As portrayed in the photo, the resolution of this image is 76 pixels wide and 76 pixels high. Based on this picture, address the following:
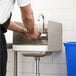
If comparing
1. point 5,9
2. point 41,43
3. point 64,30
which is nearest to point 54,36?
point 41,43

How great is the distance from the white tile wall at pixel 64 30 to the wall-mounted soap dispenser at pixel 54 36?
13 cm

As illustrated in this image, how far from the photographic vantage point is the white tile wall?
104 inches

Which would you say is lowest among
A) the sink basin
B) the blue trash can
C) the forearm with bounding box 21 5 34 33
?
the blue trash can

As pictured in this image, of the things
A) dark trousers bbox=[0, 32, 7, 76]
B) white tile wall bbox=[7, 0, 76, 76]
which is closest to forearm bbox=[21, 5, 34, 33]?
dark trousers bbox=[0, 32, 7, 76]

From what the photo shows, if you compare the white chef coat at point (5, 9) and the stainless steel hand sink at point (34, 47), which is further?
the stainless steel hand sink at point (34, 47)

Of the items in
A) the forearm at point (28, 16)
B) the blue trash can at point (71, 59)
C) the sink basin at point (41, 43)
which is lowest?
the blue trash can at point (71, 59)

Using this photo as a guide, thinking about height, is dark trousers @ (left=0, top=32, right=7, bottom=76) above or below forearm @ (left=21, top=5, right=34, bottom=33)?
below

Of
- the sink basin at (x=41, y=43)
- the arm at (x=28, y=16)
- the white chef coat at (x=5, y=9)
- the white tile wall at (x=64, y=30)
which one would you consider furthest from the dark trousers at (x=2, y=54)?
the white tile wall at (x=64, y=30)

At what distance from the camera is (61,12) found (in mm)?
2670

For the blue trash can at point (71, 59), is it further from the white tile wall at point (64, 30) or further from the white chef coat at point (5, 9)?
the white chef coat at point (5, 9)

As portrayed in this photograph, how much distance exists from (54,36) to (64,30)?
40 centimetres

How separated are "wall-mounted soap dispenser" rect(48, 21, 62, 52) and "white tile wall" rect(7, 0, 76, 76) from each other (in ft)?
0.43

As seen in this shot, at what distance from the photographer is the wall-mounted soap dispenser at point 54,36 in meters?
2.13

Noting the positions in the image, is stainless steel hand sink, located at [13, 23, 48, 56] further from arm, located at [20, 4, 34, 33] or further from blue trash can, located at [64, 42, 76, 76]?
arm, located at [20, 4, 34, 33]
